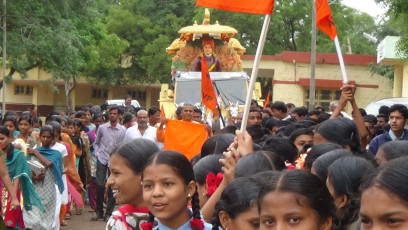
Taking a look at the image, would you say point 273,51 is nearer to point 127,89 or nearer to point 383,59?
point 127,89

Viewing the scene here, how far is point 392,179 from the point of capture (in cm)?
295

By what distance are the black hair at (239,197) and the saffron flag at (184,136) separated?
6.67 meters

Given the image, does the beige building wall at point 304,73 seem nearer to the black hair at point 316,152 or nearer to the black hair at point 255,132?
the black hair at point 255,132

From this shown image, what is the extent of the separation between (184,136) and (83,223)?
133 inches

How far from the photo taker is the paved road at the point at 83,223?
44.2 feet

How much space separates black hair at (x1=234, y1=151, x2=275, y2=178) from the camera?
4.74m

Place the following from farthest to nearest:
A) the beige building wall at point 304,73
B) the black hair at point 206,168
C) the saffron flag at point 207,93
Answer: the beige building wall at point 304,73
the saffron flag at point 207,93
the black hair at point 206,168

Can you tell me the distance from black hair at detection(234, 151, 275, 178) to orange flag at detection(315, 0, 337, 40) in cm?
362

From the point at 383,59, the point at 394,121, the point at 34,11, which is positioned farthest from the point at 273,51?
the point at 394,121

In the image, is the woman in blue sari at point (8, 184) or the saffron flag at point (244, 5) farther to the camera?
the woman in blue sari at point (8, 184)

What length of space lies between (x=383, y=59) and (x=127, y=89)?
101 feet

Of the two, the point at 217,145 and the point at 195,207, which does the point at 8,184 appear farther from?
the point at 195,207

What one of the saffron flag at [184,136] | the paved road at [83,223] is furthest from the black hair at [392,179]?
the paved road at [83,223]

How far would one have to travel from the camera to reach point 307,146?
7.43 meters
